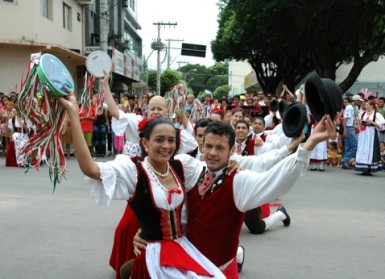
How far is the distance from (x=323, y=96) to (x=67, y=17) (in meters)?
22.1

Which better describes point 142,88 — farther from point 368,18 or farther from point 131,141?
point 131,141

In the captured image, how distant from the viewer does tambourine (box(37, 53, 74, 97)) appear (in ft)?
8.38

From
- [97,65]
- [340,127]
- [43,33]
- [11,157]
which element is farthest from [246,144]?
[43,33]

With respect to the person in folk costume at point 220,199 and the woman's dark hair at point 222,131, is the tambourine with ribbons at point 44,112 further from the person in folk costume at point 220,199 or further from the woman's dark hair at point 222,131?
the woman's dark hair at point 222,131

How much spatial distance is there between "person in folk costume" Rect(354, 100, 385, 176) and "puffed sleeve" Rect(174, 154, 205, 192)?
8.77m

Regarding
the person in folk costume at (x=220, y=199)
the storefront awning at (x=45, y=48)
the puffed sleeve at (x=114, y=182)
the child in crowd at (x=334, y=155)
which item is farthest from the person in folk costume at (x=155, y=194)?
the storefront awning at (x=45, y=48)

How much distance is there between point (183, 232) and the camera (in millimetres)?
2928

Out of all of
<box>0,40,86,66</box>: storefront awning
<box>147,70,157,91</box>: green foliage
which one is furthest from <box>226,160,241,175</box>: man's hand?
<box>147,70,157,91</box>: green foliage

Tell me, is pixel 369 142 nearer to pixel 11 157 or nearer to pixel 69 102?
pixel 11 157

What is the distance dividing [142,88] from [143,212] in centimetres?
4652

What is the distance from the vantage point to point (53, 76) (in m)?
2.59

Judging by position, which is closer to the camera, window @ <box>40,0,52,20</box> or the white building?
the white building

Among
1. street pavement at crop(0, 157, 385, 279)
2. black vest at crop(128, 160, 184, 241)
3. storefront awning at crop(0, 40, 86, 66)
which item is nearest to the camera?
black vest at crop(128, 160, 184, 241)

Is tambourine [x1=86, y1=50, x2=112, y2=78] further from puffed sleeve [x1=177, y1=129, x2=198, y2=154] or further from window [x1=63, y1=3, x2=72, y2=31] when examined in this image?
window [x1=63, y1=3, x2=72, y2=31]
